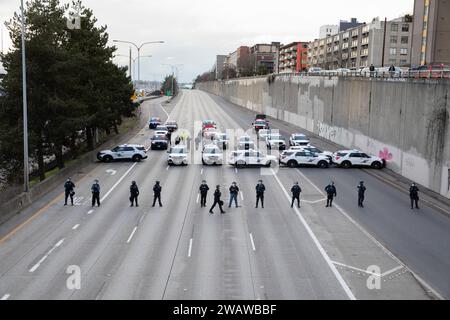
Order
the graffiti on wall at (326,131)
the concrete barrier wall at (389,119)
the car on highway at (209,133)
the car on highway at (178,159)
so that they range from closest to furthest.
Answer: the concrete barrier wall at (389,119) < the car on highway at (178,159) < the graffiti on wall at (326,131) < the car on highway at (209,133)

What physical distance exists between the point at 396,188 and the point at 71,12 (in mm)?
30636

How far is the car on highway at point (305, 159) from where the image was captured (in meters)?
41.8

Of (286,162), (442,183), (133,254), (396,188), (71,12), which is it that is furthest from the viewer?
(71,12)

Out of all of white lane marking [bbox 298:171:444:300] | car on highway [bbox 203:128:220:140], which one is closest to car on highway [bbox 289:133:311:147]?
car on highway [bbox 203:128:220:140]

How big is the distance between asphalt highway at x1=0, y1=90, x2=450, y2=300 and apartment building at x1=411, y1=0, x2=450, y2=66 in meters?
55.0

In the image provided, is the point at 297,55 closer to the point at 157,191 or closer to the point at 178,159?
the point at 178,159

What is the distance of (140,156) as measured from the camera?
145ft

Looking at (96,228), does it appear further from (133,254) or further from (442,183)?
(442,183)

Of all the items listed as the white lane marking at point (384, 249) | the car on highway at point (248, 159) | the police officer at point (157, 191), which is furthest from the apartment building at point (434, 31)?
the police officer at point (157, 191)

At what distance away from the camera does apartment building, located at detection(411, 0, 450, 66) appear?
261 ft

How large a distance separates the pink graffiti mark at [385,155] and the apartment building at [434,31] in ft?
143

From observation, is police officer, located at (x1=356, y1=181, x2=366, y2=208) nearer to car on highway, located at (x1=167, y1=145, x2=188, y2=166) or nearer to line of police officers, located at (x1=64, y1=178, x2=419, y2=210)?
line of police officers, located at (x1=64, y1=178, x2=419, y2=210)

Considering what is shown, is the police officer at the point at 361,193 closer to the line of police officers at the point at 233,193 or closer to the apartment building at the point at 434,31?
the line of police officers at the point at 233,193
